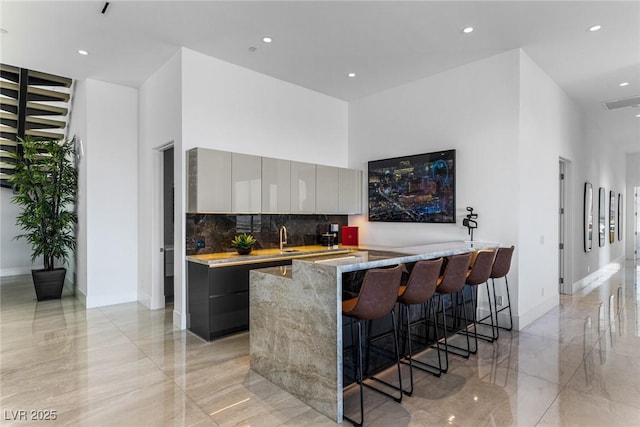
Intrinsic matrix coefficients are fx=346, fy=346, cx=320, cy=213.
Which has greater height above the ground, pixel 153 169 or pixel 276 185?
pixel 153 169

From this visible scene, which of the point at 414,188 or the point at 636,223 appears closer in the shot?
the point at 414,188

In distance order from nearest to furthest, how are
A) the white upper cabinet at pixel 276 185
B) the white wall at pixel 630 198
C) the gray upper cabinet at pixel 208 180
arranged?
the gray upper cabinet at pixel 208 180 < the white upper cabinet at pixel 276 185 < the white wall at pixel 630 198

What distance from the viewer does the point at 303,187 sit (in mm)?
5242

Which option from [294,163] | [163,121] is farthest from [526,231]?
[163,121]

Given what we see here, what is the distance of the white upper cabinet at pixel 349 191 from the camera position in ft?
18.9

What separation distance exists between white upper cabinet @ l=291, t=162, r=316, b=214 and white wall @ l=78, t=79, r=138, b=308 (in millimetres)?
2662

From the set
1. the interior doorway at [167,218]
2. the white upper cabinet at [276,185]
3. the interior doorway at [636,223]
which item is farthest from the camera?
the interior doorway at [636,223]

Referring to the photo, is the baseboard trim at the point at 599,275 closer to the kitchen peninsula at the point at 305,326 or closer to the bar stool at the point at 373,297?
the kitchen peninsula at the point at 305,326

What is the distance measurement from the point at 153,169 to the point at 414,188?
12.7ft

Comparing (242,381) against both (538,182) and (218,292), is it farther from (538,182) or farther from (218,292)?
(538,182)

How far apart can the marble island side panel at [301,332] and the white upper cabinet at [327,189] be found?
258cm

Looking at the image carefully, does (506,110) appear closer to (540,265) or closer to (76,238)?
(540,265)

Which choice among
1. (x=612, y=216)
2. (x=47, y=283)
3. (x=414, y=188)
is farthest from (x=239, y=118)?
(x=612, y=216)

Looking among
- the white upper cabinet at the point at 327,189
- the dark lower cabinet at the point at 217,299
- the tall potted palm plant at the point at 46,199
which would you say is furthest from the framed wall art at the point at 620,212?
the tall potted palm plant at the point at 46,199
